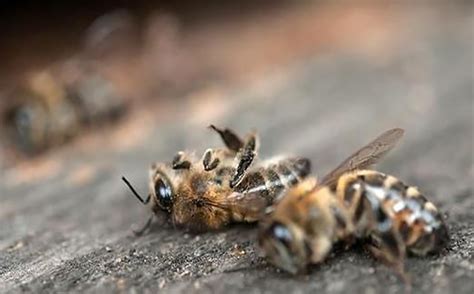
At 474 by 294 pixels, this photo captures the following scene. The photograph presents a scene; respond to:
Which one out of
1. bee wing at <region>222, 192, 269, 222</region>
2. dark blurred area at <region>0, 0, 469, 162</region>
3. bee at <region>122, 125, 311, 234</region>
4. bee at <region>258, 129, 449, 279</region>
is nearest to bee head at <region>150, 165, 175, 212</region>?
bee at <region>122, 125, 311, 234</region>

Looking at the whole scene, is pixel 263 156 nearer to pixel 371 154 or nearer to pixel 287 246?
pixel 371 154

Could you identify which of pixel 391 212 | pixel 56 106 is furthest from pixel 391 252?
pixel 56 106

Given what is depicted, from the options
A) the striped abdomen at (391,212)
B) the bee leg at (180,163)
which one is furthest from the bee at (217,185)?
the striped abdomen at (391,212)

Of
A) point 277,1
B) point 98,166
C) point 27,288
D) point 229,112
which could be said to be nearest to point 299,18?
point 277,1

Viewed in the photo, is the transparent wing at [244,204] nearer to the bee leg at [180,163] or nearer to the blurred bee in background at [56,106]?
the bee leg at [180,163]

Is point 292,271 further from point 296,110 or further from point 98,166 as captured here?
point 296,110

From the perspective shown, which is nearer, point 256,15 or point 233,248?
point 233,248
